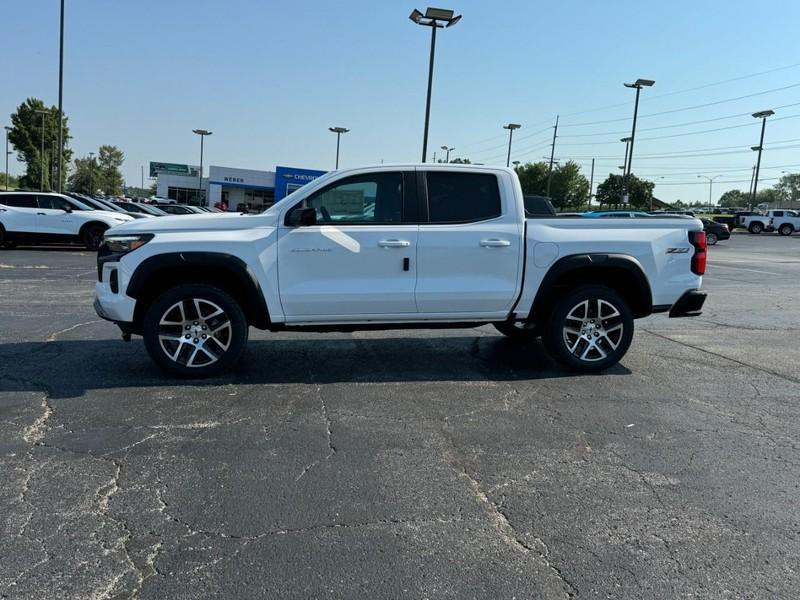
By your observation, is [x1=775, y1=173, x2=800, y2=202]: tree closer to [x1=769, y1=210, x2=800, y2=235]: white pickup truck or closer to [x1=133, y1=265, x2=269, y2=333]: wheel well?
[x1=769, y1=210, x2=800, y2=235]: white pickup truck

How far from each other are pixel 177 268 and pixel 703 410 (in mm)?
4556

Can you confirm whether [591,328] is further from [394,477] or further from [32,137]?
[32,137]

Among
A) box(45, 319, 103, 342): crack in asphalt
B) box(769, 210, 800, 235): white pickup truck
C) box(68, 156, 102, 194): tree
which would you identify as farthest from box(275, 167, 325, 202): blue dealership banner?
box(68, 156, 102, 194): tree

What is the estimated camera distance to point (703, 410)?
17.1 ft

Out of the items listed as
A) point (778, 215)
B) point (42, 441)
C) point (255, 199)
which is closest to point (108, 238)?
point (42, 441)

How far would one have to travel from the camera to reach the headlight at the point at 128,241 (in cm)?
549

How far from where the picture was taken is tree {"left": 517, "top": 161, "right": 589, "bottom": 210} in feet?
268

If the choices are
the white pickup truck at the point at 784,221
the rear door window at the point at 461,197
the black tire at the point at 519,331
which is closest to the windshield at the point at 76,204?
the black tire at the point at 519,331

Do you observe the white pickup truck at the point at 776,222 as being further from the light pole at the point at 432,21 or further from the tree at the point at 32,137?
the tree at the point at 32,137

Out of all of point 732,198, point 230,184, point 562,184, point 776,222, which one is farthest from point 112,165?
point 732,198

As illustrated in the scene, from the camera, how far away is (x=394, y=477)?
379 cm

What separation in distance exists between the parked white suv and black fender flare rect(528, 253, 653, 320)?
50.2 feet

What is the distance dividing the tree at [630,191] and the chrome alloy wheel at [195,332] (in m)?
64.0

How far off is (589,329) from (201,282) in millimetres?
3636
